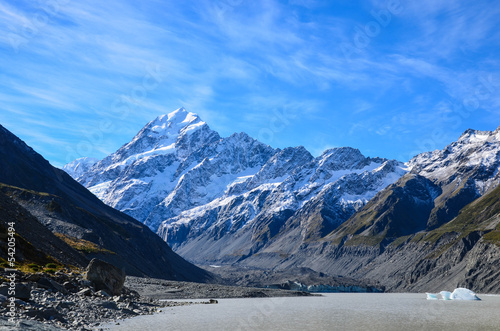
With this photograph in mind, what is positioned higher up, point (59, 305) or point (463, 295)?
point (463, 295)

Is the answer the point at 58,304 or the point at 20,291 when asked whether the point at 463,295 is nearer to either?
the point at 58,304

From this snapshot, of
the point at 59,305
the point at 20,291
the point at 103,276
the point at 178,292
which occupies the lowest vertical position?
the point at 59,305

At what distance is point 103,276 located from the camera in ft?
260

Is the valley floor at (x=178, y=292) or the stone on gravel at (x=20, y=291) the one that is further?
the valley floor at (x=178, y=292)

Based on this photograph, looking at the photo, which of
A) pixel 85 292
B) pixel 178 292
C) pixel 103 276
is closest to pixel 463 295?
pixel 178 292

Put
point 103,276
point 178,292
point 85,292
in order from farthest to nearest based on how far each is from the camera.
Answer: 1. point 178,292
2. point 103,276
3. point 85,292

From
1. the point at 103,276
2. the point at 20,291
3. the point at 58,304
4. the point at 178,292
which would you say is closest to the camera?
the point at 20,291

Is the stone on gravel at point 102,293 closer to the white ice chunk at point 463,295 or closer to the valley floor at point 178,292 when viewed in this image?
the valley floor at point 178,292

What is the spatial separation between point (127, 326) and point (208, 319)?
2153 centimetres

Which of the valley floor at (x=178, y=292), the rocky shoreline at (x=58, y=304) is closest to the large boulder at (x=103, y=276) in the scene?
the rocky shoreline at (x=58, y=304)

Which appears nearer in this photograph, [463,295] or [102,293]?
[102,293]

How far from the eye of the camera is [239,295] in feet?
545

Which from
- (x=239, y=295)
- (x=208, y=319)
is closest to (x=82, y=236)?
(x=239, y=295)

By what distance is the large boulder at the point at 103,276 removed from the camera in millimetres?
77812
